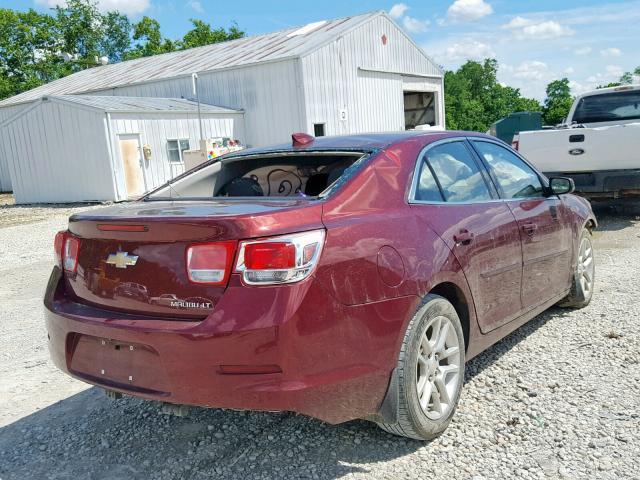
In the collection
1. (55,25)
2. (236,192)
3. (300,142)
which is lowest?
(236,192)

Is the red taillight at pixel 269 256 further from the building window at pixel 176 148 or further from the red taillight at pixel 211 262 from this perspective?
the building window at pixel 176 148

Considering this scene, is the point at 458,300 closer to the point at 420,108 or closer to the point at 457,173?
the point at 457,173

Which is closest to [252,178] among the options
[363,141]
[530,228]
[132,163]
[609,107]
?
[363,141]

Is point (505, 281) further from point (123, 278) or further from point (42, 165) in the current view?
point (42, 165)

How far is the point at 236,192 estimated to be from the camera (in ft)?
13.1

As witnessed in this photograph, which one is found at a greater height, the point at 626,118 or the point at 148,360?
the point at 626,118

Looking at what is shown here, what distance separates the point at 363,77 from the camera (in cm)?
2509

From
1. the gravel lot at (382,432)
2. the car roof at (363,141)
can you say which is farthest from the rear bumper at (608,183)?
the car roof at (363,141)

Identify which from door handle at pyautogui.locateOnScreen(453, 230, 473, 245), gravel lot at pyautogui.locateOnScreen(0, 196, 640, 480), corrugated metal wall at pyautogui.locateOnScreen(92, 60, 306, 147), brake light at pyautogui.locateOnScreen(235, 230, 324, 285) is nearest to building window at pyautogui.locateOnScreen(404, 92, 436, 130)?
corrugated metal wall at pyautogui.locateOnScreen(92, 60, 306, 147)

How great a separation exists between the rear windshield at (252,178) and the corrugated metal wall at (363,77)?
1867 centimetres

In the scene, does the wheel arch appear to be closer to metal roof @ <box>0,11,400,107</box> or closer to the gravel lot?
the gravel lot

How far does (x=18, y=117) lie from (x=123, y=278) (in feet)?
70.2

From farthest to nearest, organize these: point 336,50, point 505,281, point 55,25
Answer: point 55,25 < point 336,50 < point 505,281

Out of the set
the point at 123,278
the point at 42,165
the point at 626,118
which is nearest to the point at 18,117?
the point at 42,165
